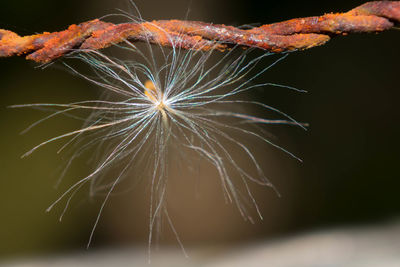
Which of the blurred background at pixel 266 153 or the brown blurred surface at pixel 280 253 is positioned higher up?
the blurred background at pixel 266 153

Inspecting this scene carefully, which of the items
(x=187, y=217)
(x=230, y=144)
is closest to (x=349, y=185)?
(x=230, y=144)

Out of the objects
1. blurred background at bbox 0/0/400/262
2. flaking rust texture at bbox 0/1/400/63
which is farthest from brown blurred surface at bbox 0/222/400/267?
flaking rust texture at bbox 0/1/400/63

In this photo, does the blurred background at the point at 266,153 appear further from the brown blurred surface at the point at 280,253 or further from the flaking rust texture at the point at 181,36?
the flaking rust texture at the point at 181,36

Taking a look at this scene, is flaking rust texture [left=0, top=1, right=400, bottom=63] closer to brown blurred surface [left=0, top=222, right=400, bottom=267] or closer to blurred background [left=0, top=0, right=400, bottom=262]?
blurred background [left=0, top=0, right=400, bottom=262]

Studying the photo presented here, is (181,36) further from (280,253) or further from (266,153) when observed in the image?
(280,253)

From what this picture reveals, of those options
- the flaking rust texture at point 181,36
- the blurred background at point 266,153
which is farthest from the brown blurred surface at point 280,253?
the flaking rust texture at point 181,36

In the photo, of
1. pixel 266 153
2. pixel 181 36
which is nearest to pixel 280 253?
pixel 266 153
